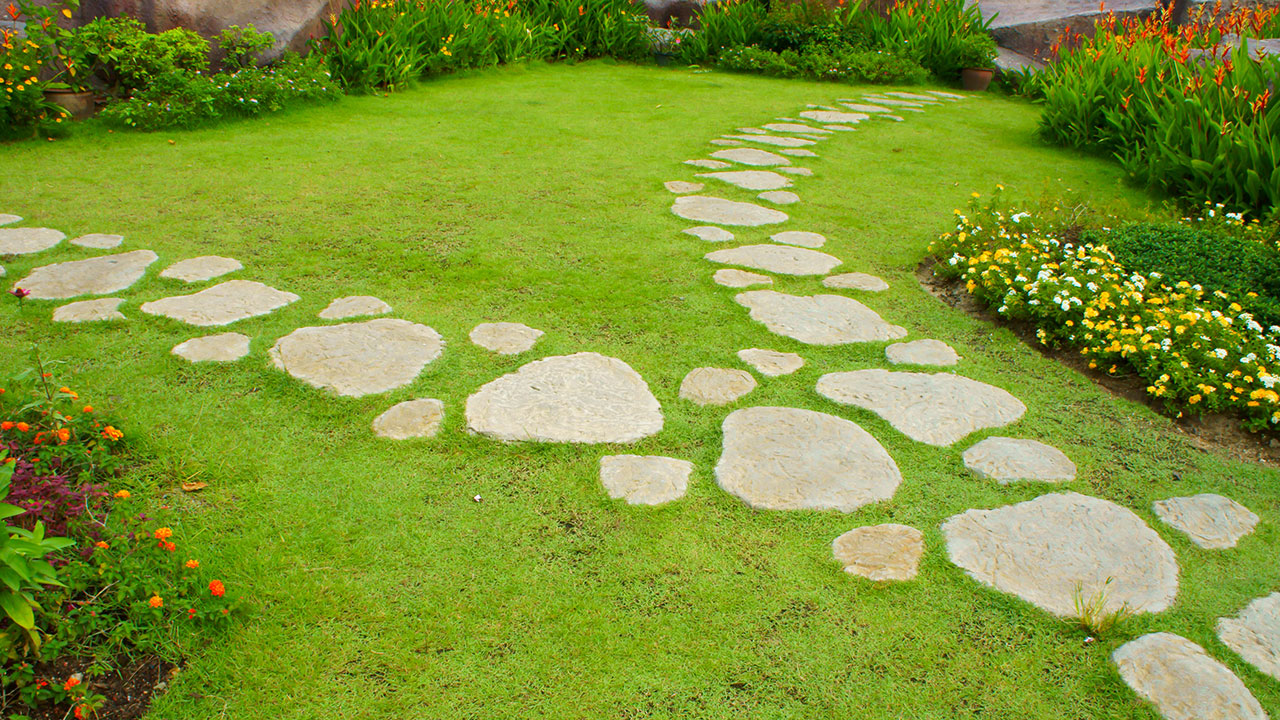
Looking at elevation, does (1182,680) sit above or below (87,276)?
below

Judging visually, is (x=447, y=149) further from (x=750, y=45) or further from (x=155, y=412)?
(x=750, y=45)

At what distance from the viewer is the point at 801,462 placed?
204cm

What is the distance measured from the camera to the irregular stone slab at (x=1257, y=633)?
149 centimetres

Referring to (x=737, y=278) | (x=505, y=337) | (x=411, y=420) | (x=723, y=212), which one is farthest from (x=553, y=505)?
(x=723, y=212)

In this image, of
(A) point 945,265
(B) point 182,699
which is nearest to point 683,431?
(B) point 182,699

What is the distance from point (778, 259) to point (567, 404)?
5.32 feet

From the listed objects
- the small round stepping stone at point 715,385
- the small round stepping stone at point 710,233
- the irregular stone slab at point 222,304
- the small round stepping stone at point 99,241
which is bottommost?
the small round stepping stone at point 715,385

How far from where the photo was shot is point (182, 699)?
1362mm

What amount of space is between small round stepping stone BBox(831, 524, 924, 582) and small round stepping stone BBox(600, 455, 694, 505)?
42 centimetres

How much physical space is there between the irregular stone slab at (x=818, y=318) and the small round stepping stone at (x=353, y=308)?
1382mm

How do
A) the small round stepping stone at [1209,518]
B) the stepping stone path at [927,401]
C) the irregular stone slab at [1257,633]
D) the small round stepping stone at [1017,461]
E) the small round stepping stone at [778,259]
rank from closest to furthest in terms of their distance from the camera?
the irregular stone slab at [1257,633]
the small round stepping stone at [1209,518]
the small round stepping stone at [1017,461]
the stepping stone path at [927,401]
the small round stepping stone at [778,259]

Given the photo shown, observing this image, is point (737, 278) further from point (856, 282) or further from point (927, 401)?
point (927, 401)

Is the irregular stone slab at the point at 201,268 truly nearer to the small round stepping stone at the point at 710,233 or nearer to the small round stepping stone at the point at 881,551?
the small round stepping stone at the point at 710,233

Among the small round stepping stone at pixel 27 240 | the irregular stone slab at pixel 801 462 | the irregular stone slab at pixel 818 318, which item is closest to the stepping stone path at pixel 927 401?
the irregular stone slab at pixel 801 462
